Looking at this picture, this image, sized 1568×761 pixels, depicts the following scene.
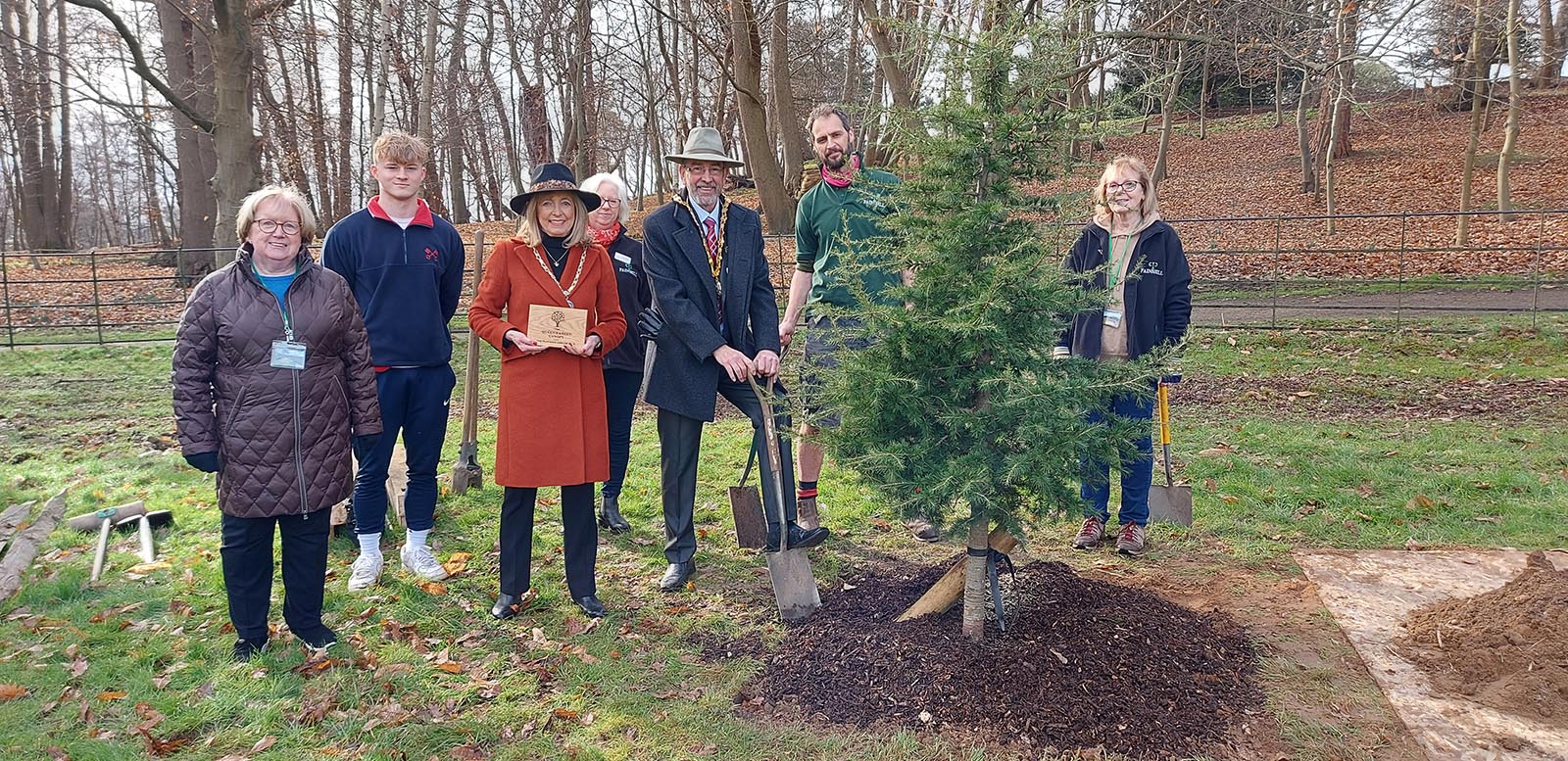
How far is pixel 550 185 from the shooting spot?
399 centimetres

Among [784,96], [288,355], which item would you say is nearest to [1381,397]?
[288,355]

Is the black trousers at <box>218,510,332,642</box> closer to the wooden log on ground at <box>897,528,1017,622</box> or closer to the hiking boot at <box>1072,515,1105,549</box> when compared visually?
the wooden log on ground at <box>897,528,1017,622</box>

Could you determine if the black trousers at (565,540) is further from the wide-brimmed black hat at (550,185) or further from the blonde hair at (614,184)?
the blonde hair at (614,184)

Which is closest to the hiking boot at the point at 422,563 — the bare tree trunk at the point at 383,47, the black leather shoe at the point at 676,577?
the black leather shoe at the point at 676,577

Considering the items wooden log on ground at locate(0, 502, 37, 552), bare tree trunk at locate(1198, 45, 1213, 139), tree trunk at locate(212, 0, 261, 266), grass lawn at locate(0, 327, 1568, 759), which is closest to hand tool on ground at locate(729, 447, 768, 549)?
grass lawn at locate(0, 327, 1568, 759)

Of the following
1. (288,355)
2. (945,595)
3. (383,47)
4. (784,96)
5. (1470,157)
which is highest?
(383,47)

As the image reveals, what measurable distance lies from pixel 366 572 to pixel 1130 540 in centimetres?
Answer: 368

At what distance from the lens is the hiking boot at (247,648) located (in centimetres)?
373

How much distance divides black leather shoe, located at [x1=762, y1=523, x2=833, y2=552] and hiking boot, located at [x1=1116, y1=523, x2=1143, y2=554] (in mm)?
1460

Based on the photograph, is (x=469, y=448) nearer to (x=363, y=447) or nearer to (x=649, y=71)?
(x=363, y=447)

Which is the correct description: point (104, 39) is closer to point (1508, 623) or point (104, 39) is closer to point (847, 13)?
point (847, 13)

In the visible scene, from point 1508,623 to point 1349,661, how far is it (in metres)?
0.53

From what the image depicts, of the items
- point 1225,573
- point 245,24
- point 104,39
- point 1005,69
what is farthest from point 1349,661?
point 104,39

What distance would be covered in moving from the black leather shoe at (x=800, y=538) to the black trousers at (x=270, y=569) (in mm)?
1768
